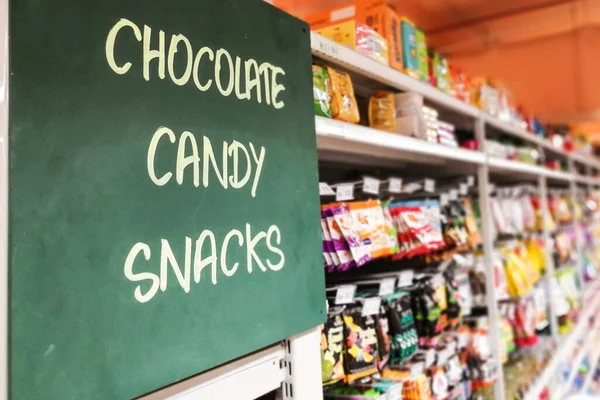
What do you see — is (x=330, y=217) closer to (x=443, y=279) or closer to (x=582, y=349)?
(x=443, y=279)

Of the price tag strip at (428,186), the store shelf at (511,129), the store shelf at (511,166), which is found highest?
the store shelf at (511,129)

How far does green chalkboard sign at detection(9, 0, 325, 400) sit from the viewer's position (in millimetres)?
648

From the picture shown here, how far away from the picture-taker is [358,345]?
150cm

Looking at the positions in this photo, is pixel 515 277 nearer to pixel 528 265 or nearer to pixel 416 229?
pixel 528 265

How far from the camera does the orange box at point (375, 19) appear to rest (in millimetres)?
1794

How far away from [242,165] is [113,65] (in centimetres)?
32

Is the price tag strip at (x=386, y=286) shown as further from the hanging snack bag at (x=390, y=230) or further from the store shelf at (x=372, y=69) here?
the store shelf at (x=372, y=69)

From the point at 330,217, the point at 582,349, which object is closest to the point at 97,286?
the point at 330,217

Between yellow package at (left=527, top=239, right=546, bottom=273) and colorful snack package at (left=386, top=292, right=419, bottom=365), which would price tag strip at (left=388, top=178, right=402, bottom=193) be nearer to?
colorful snack package at (left=386, top=292, right=419, bottom=365)

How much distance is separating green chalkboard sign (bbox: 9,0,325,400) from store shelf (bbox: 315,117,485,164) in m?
0.26

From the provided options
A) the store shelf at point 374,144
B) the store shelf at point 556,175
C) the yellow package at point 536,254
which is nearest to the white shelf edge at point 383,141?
the store shelf at point 374,144

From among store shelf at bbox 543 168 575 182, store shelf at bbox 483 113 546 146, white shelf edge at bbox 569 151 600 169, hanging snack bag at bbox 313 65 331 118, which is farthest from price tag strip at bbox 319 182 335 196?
white shelf edge at bbox 569 151 600 169

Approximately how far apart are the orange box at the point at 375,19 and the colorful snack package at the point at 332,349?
0.95m

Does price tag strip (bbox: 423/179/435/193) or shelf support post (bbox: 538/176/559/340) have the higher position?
price tag strip (bbox: 423/179/435/193)
